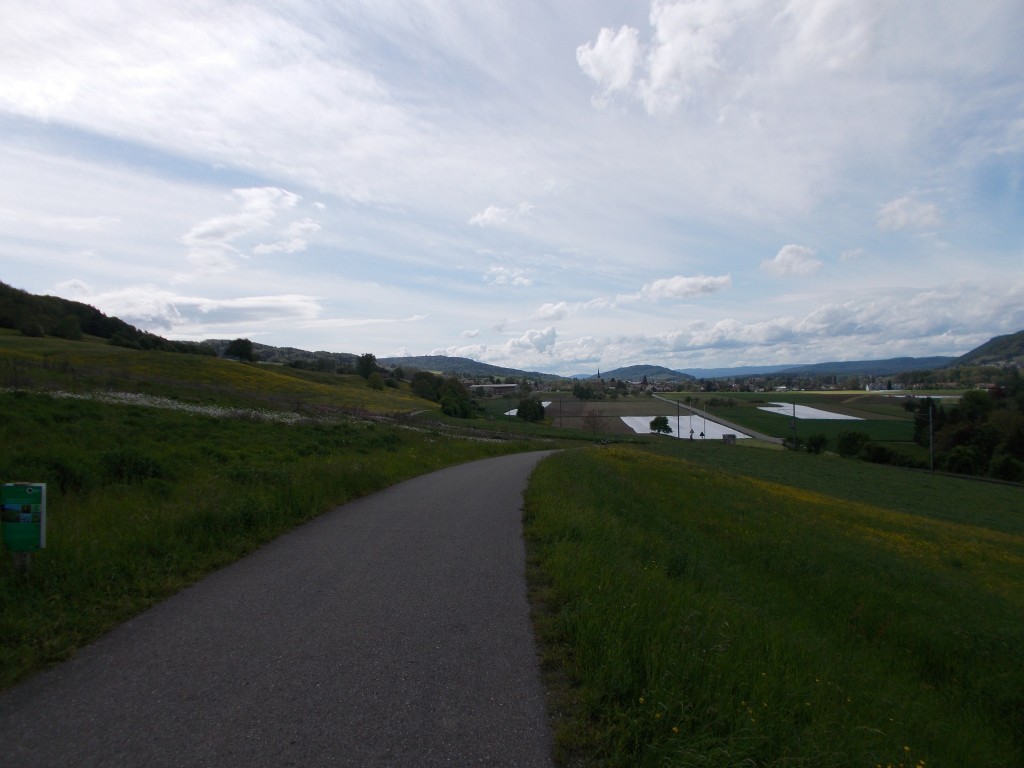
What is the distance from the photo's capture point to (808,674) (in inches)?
207

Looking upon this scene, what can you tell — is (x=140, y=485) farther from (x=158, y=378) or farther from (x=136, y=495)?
(x=158, y=378)

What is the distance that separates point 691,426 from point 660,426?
4.46 meters

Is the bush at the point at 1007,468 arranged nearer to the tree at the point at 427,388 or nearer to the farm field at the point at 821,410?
the farm field at the point at 821,410

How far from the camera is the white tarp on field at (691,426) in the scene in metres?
75.8

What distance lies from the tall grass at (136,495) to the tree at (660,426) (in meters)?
62.7

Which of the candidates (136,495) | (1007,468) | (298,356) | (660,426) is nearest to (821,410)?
(660,426)

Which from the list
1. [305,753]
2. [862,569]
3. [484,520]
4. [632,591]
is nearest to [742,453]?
[862,569]

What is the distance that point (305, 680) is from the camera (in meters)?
4.22

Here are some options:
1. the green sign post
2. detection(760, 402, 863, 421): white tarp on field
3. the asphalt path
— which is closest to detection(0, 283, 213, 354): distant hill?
the green sign post

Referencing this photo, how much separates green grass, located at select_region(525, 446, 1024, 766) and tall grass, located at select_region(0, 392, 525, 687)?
3654 mm

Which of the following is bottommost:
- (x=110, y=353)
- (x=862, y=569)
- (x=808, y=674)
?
(x=862, y=569)

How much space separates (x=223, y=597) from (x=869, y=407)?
99469 mm

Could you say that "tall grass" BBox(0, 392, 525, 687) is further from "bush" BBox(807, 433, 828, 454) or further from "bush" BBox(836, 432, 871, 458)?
"bush" BBox(836, 432, 871, 458)

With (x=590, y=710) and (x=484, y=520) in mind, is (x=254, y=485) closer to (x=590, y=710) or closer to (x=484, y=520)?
(x=484, y=520)
